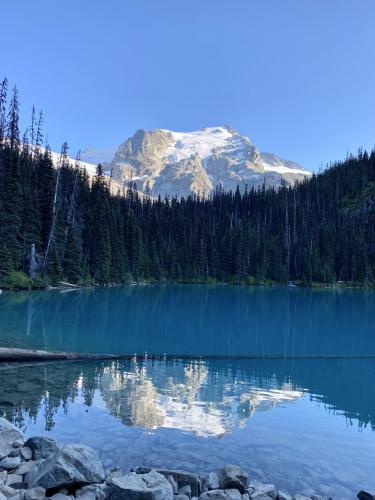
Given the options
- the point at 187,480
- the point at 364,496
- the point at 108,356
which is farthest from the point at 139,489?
the point at 108,356

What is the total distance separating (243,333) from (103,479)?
90.7ft

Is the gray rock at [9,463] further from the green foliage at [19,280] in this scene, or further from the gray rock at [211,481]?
the green foliage at [19,280]

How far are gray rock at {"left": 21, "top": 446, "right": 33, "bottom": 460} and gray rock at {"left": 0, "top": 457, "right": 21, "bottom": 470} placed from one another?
14.3 inches

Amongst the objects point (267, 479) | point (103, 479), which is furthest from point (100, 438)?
point (267, 479)

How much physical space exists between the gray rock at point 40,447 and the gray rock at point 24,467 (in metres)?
0.34

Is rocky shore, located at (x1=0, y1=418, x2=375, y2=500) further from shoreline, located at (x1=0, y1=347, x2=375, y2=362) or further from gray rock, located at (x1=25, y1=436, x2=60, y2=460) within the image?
shoreline, located at (x1=0, y1=347, x2=375, y2=362)

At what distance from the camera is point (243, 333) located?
36469 mm

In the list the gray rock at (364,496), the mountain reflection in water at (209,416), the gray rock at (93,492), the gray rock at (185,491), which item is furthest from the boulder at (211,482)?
the gray rock at (364,496)

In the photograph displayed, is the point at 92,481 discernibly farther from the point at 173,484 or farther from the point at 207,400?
the point at 207,400

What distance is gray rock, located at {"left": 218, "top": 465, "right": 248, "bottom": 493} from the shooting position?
9.95 meters

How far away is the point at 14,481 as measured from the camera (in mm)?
9203

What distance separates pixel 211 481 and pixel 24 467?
173 inches

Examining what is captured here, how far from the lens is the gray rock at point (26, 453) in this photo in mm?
10469

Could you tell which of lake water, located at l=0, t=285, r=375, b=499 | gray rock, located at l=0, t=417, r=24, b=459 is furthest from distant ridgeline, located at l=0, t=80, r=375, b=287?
gray rock, located at l=0, t=417, r=24, b=459
